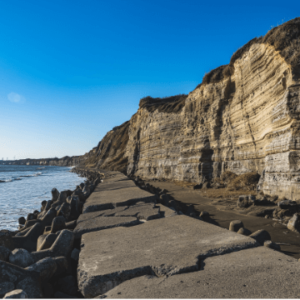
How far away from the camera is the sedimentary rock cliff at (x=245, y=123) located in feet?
23.3

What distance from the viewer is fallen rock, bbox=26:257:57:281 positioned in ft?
6.65

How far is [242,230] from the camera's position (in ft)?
9.87

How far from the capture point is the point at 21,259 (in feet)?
7.48

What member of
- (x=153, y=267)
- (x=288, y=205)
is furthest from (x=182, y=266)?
(x=288, y=205)

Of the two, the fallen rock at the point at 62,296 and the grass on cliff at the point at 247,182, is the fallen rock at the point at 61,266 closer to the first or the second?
the fallen rock at the point at 62,296

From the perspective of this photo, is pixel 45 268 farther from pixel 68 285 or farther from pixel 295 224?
pixel 295 224

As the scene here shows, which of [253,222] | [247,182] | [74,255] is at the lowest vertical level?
[253,222]

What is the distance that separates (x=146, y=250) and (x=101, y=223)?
1.52 meters

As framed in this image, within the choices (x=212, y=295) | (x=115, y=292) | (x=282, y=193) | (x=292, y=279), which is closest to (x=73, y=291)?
(x=115, y=292)

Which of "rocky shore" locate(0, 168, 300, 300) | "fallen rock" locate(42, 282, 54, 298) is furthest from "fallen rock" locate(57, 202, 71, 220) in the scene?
"fallen rock" locate(42, 282, 54, 298)

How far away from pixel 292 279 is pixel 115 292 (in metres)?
1.23

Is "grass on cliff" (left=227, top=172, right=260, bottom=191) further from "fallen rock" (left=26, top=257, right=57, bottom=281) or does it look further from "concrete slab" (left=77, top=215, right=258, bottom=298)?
"fallen rock" (left=26, top=257, right=57, bottom=281)

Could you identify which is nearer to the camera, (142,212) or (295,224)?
(142,212)

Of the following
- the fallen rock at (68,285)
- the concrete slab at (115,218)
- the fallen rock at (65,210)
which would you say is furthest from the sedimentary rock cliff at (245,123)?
the fallen rock at (68,285)
